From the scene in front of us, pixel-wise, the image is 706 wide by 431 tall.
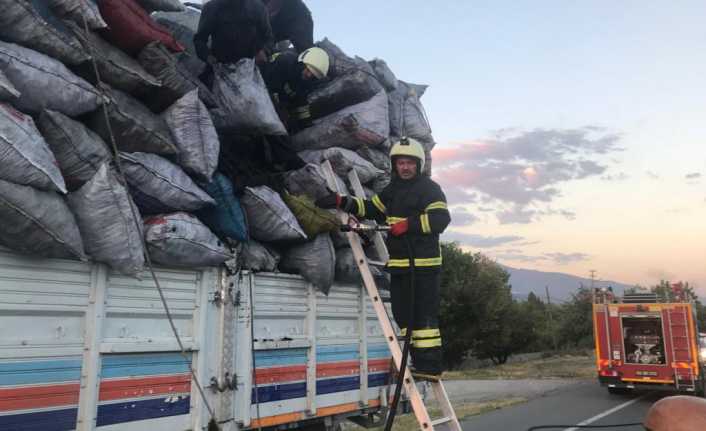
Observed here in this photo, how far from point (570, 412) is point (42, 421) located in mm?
9584

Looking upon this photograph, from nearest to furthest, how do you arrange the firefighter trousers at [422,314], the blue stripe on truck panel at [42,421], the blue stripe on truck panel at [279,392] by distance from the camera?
1. the blue stripe on truck panel at [42,421]
2. the blue stripe on truck panel at [279,392]
3. the firefighter trousers at [422,314]

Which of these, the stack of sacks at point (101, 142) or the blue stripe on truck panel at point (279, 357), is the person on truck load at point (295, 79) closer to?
the stack of sacks at point (101, 142)

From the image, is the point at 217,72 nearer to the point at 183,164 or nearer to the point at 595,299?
the point at 183,164

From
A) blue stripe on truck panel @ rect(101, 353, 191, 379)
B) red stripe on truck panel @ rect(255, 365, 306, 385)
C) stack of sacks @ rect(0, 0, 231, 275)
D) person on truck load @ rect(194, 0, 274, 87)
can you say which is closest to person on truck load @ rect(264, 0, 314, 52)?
person on truck load @ rect(194, 0, 274, 87)

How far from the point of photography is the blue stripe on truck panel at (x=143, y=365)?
274cm

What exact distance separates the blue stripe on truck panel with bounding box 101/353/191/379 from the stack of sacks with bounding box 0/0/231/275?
0.47 meters

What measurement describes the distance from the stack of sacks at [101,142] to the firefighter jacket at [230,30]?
1.97 ft

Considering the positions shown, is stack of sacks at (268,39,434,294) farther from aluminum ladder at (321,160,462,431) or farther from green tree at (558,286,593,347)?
green tree at (558,286,593,347)

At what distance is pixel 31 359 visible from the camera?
2459 millimetres

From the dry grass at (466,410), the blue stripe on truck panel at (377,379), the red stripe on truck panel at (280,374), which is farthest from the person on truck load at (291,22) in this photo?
the dry grass at (466,410)

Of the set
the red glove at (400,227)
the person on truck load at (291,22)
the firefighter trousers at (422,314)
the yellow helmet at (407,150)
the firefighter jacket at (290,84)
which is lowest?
the firefighter trousers at (422,314)

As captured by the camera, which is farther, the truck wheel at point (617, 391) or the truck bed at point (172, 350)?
the truck wheel at point (617, 391)

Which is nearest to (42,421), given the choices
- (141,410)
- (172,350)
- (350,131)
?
(141,410)

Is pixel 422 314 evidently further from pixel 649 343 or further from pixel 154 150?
pixel 649 343
